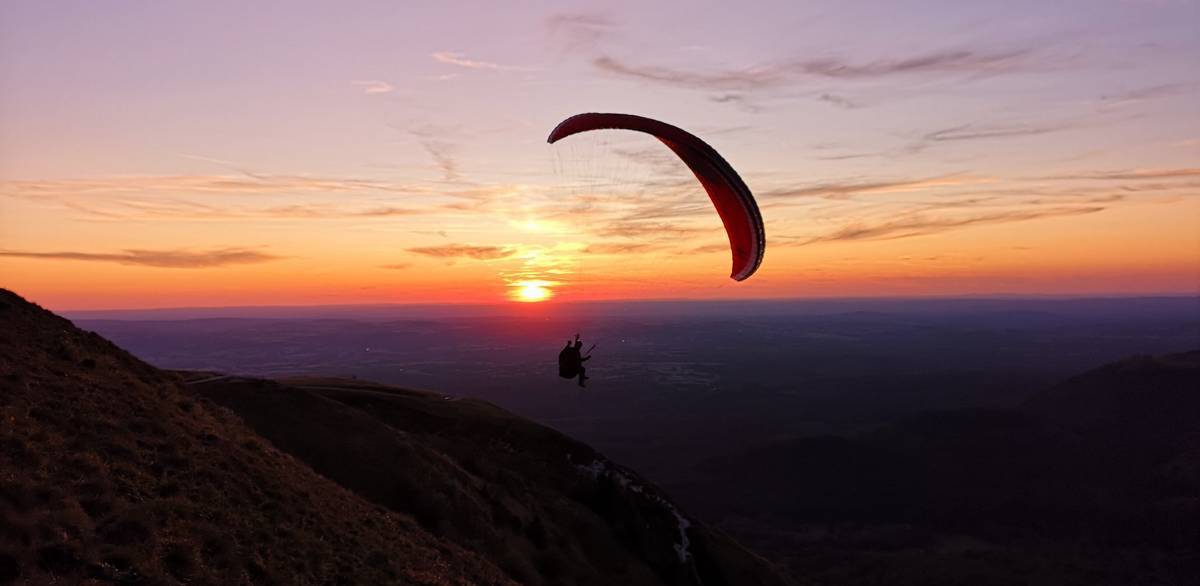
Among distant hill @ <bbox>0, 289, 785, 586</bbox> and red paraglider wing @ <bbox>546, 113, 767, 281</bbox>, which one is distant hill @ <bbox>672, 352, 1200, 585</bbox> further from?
red paraglider wing @ <bbox>546, 113, 767, 281</bbox>

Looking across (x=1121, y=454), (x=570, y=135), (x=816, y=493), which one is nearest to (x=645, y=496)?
(x=570, y=135)

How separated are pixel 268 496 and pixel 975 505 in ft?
580

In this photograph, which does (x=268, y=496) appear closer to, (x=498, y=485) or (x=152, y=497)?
(x=152, y=497)

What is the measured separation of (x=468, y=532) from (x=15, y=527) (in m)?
17.9

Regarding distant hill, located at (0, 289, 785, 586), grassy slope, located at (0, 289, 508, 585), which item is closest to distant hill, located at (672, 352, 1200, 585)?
distant hill, located at (0, 289, 785, 586)

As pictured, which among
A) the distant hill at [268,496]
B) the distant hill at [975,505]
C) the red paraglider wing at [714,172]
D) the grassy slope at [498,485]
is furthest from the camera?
the distant hill at [975,505]

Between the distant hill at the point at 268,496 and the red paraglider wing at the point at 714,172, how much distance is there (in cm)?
1576

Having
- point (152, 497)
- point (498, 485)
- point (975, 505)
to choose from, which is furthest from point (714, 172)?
point (975, 505)

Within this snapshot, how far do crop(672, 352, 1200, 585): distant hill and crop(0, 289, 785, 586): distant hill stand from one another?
89716 mm

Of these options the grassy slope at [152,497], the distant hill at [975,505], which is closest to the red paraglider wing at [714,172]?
the grassy slope at [152,497]

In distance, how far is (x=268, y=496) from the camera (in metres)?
18.4

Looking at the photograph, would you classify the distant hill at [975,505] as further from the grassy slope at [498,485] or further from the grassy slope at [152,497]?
the grassy slope at [152,497]

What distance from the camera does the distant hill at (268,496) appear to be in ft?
43.5

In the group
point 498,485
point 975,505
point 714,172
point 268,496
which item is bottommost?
point 975,505
